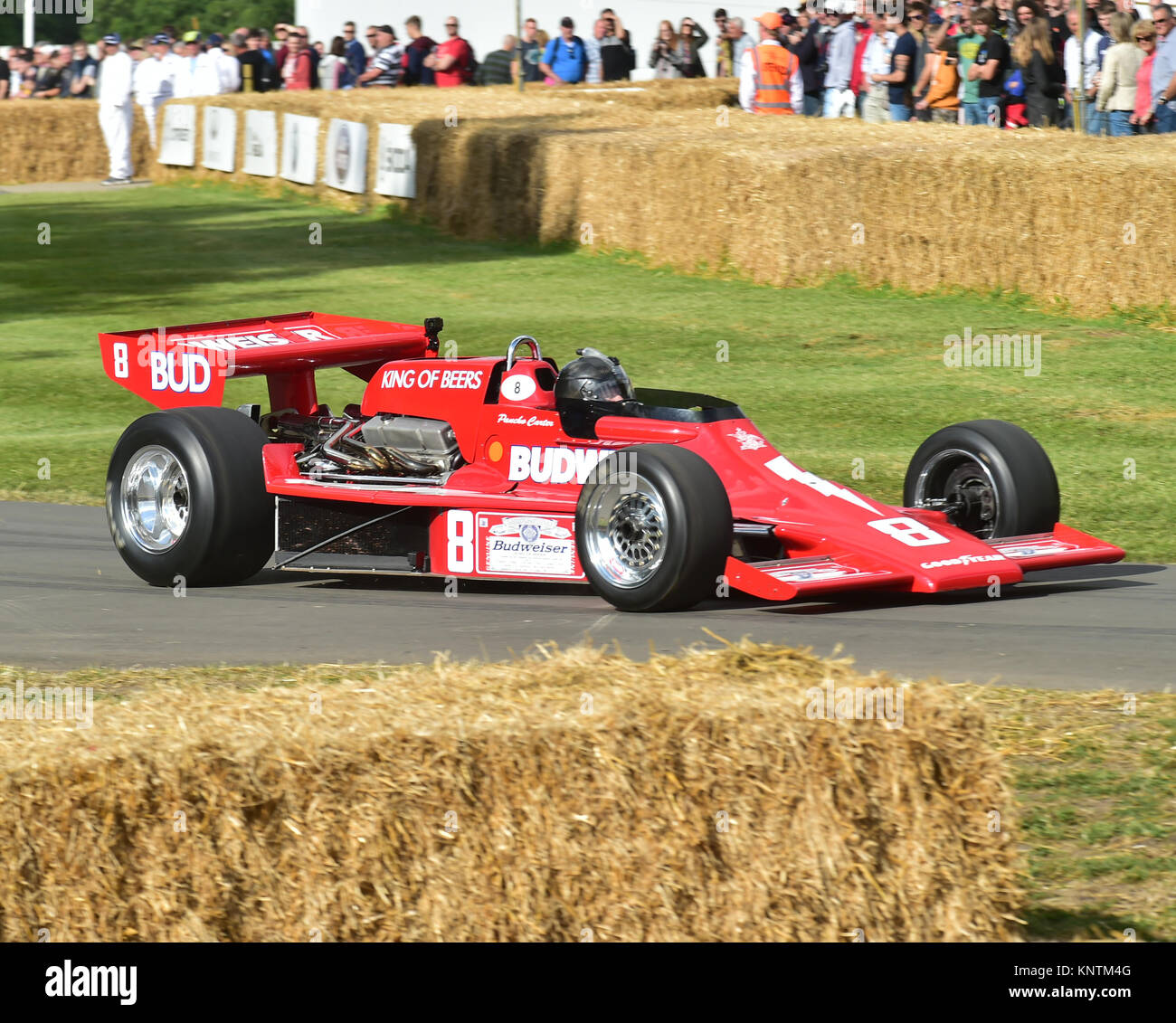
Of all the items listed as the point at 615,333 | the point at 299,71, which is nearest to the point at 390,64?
the point at 299,71

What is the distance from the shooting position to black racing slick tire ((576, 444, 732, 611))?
8.17m

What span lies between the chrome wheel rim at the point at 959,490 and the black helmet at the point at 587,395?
1.56 meters

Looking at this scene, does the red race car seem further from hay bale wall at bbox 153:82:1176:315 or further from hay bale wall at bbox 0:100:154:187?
hay bale wall at bbox 0:100:154:187

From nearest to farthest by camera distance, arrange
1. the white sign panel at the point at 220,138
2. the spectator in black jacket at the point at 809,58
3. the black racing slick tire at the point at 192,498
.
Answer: the black racing slick tire at the point at 192,498
the spectator in black jacket at the point at 809,58
the white sign panel at the point at 220,138

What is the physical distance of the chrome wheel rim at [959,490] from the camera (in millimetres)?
9422

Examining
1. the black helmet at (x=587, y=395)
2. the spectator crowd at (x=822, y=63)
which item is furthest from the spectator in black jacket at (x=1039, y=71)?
the black helmet at (x=587, y=395)

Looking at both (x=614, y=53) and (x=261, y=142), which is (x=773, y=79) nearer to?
(x=614, y=53)

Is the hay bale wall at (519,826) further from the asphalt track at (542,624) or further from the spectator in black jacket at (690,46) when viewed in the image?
the spectator in black jacket at (690,46)

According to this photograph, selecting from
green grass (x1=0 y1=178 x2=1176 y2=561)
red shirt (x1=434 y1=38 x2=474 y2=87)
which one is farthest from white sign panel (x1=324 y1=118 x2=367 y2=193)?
red shirt (x1=434 y1=38 x2=474 y2=87)

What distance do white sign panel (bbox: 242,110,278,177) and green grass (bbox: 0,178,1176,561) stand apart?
1.09 m

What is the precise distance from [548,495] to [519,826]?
15.9 ft

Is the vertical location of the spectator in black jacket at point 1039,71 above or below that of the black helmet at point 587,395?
above

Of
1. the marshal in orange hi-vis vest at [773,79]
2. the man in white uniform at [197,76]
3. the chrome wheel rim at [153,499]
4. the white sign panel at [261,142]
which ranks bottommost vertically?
the chrome wheel rim at [153,499]

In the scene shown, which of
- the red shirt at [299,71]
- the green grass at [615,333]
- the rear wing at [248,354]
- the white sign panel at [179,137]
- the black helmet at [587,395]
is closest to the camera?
the black helmet at [587,395]
